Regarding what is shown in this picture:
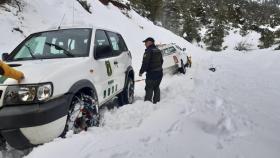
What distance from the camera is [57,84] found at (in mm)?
4781

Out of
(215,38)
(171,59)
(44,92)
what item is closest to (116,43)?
(44,92)

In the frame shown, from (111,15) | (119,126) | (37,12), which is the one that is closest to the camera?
(119,126)

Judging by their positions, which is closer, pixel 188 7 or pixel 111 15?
pixel 111 15

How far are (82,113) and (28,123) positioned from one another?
42.5 inches

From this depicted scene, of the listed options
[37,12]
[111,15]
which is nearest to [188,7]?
[111,15]

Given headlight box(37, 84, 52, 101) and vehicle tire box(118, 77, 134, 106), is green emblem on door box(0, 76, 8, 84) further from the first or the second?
vehicle tire box(118, 77, 134, 106)

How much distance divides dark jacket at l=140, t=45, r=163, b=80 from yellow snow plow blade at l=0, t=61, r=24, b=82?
4.36 metres

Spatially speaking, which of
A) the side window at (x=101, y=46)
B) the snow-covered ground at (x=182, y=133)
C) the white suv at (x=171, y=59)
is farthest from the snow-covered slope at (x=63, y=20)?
the white suv at (x=171, y=59)

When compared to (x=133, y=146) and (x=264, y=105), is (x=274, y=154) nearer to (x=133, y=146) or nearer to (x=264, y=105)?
(x=133, y=146)

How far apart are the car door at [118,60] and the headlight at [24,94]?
2.56m

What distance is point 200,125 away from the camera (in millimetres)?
5895

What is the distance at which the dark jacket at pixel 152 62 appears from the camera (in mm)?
8718

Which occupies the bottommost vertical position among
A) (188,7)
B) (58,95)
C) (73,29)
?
(58,95)

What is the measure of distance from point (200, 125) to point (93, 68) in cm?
187
